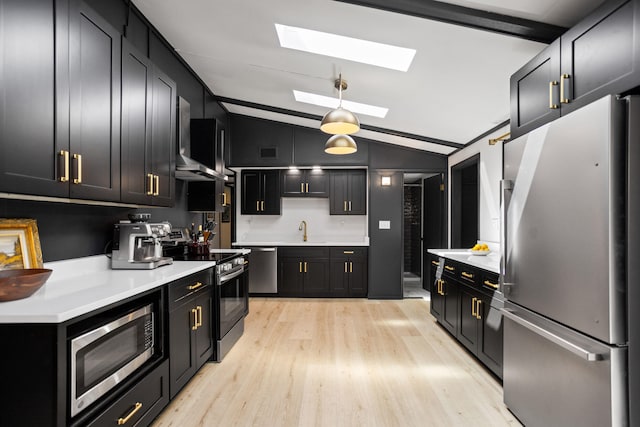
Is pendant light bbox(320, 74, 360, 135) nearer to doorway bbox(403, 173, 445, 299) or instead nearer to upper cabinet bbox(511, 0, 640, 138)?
upper cabinet bbox(511, 0, 640, 138)

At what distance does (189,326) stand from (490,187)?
3708 millimetres

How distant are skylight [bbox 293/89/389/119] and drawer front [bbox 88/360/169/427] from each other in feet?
Result: 10.9

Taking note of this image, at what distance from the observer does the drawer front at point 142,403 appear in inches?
63.1

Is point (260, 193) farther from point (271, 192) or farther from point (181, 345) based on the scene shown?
point (181, 345)

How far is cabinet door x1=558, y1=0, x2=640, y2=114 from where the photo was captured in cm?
138

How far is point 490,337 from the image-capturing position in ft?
8.89

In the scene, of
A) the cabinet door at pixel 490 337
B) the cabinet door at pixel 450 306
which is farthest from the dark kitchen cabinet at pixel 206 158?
the cabinet door at pixel 490 337

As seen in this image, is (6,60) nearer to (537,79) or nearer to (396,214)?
(537,79)

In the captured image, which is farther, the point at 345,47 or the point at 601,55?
the point at 345,47

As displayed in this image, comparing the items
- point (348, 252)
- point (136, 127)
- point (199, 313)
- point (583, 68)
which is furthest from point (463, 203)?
point (136, 127)

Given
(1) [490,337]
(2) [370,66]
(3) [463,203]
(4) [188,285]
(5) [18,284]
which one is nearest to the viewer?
(5) [18,284]

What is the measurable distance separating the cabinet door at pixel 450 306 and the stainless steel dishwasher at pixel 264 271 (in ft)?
8.93

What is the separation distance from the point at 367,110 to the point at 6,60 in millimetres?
3623

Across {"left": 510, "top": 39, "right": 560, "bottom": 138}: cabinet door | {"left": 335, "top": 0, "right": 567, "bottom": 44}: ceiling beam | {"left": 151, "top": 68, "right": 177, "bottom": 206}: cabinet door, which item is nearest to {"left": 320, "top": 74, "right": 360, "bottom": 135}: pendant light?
{"left": 335, "top": 0, "right": 567, "bottom": 44}: ceiling beam
